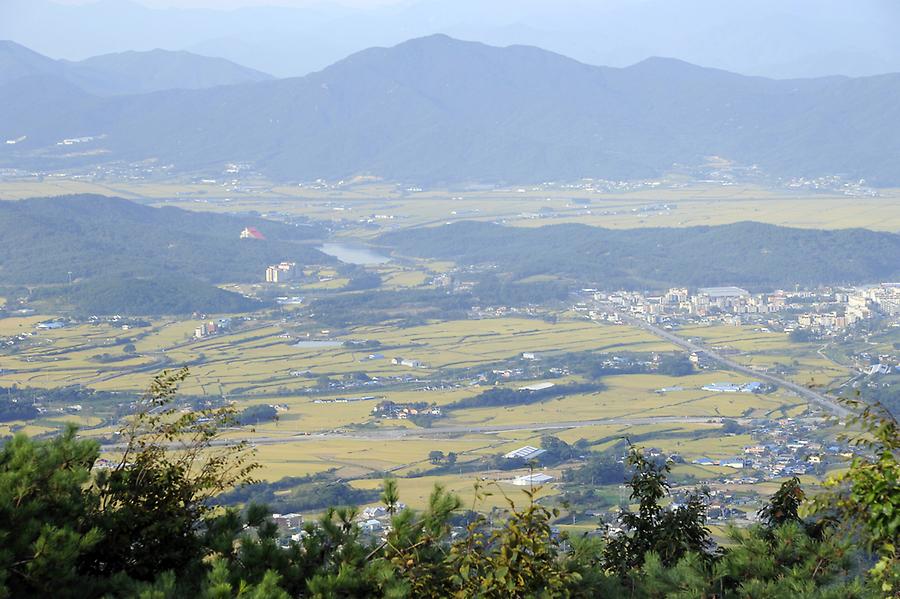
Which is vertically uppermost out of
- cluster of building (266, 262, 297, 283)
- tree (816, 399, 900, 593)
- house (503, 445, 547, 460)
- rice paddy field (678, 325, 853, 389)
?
tree (816, 399, 900, 593)

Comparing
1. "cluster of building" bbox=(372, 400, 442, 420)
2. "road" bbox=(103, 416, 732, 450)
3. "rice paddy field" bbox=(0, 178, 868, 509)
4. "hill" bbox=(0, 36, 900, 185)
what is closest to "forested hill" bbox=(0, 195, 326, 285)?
"rice paddy field" bbox=(0, 178, 868, 509)

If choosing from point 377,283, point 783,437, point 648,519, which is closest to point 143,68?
point 377,283

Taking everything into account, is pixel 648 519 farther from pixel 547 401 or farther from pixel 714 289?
pixel 714 289

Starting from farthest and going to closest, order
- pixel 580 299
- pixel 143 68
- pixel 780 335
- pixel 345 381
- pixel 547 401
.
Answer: pixel 143 68 → pixel 580 299 → pixel 780 335 → pixel 345 381 → pixel 547 401

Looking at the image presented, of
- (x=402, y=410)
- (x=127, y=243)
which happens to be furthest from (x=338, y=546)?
(x=127, y=243)

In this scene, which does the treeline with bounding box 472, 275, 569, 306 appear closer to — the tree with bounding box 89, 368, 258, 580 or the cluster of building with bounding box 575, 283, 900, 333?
the cluster of building with bounding box 575, 283, 900, 333

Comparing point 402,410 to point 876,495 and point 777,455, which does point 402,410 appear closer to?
point 777,455

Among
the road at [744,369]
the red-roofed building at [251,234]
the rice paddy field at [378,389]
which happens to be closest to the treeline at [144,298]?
the rice paddy field at [378,389]
